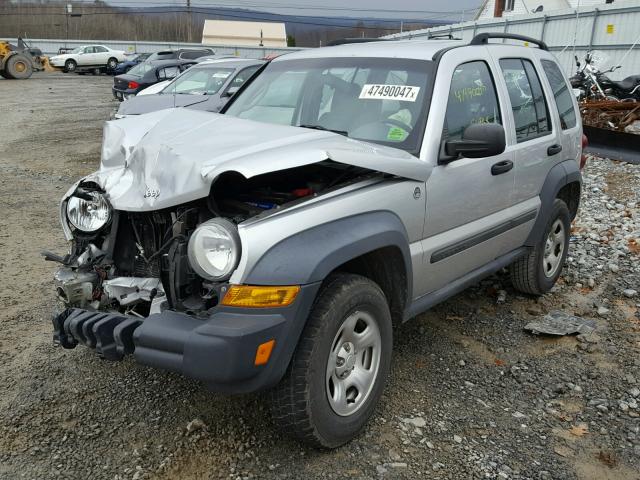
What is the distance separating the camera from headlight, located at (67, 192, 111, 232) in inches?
127

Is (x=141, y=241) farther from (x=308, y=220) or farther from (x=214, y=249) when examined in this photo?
(x=308, y=220)

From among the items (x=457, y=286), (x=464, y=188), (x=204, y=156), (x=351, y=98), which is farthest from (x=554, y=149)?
(x=204, y=156)

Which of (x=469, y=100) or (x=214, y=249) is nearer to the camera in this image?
(x=214, y=249)

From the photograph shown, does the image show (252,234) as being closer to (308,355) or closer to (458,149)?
(308,355)

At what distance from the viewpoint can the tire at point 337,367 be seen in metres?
2.77

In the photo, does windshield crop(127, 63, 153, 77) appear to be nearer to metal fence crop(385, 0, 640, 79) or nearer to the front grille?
metal fence crop(385, 0, 640, 79)

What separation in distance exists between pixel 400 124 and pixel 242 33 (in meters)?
77.7

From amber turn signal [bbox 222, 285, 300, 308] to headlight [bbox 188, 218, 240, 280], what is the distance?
0.09 metres

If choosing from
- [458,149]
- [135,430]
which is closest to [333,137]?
[458,149]

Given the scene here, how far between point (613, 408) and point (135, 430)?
2.70m

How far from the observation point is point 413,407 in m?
3.47

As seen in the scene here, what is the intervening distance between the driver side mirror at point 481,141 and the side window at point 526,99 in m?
0.98

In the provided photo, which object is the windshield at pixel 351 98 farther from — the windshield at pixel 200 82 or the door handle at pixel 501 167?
the windshield at pixel 200 82

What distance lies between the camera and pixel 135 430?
10.5 ft
